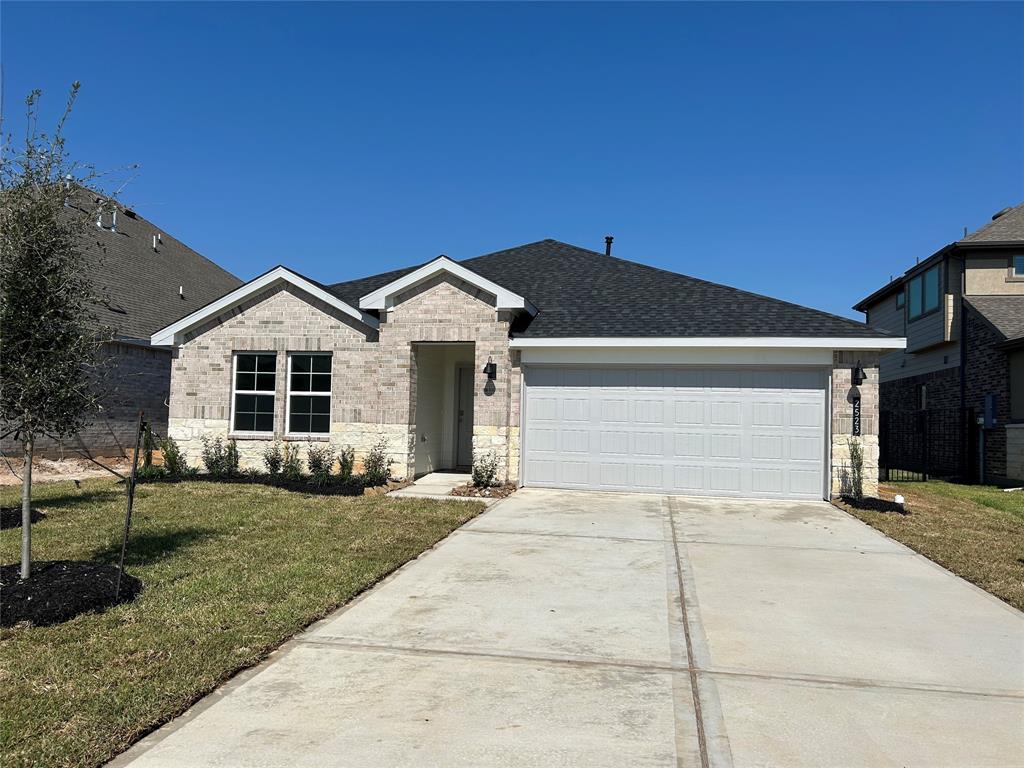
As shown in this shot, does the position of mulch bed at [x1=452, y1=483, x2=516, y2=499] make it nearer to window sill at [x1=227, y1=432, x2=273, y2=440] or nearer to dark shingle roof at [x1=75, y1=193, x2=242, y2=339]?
window sill at [x1=227, y1=432, x2=273, y2=440]

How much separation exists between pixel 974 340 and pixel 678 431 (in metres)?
11.2

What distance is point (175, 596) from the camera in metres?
5.95

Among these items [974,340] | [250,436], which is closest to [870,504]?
[974,340]

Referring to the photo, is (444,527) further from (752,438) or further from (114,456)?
(114,456)

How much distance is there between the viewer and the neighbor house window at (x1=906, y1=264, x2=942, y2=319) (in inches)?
816

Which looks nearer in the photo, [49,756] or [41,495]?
[49,756]

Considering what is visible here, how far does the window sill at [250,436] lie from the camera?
14602 millimetres

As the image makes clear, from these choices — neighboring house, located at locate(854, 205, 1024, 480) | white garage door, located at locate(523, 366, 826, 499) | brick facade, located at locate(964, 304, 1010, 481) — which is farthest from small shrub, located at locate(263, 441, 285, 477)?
brick facade, located at locate(964, 304, 1010, 481)

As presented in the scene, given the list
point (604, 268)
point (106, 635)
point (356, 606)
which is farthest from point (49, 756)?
point (604, 268)

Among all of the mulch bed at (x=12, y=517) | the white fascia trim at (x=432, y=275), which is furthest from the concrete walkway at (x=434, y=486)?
the mulch bed at (x=12, y=517)

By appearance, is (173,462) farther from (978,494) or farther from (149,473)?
(978,494)

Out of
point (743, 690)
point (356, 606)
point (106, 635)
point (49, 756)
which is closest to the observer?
point (49, 756)

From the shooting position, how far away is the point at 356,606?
19.4 feet

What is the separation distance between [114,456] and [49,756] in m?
17.1
